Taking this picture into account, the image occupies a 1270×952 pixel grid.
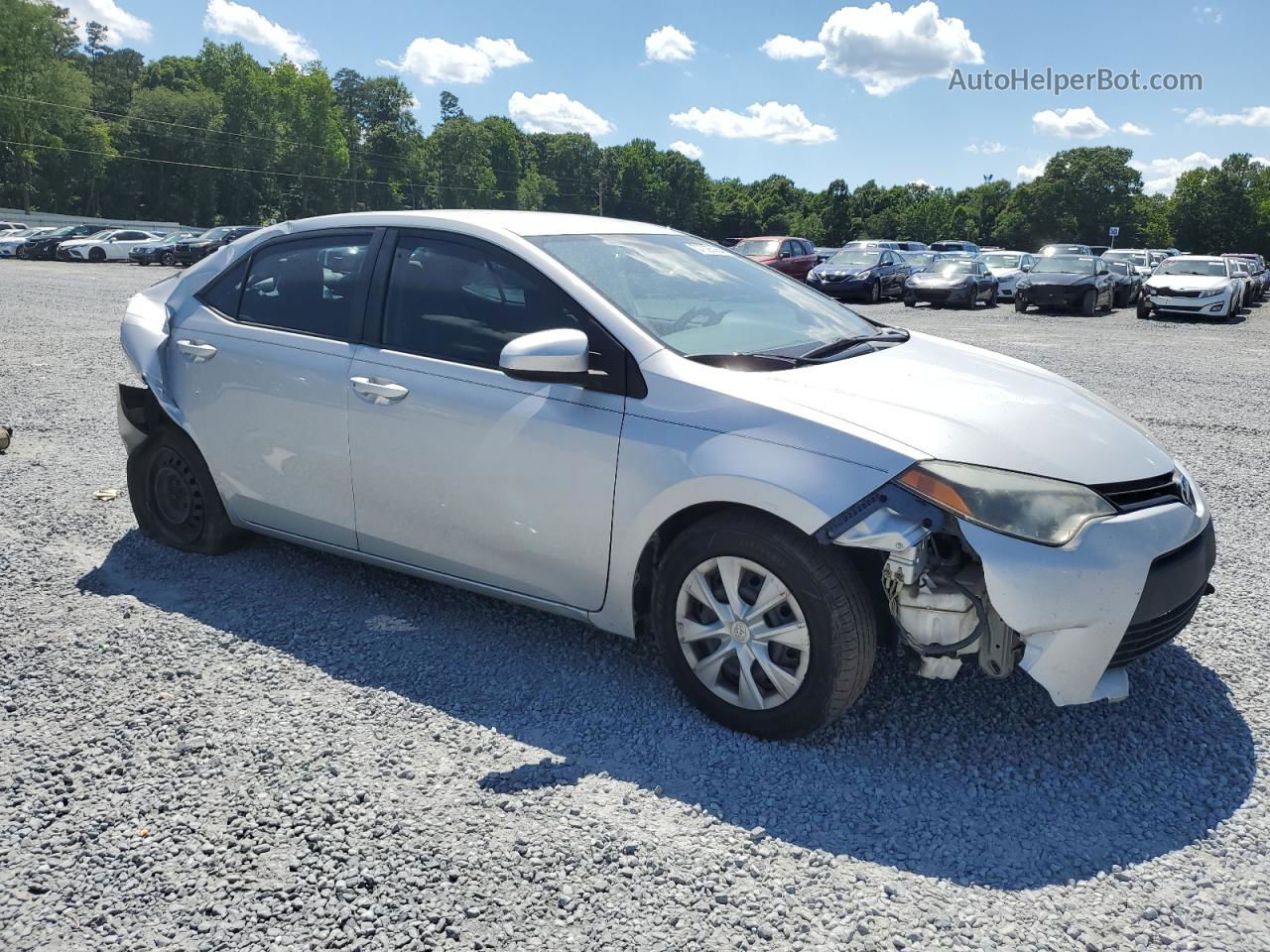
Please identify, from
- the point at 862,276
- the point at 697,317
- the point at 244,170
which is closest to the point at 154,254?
the point at 862,276

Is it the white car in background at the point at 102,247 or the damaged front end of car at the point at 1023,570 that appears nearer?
the damaged front end of car at the point at 1023,570

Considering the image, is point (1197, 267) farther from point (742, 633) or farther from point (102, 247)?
point (102, 247)

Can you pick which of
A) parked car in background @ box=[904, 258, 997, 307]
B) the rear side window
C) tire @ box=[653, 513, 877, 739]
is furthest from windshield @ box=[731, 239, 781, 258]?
tire @ box=[653, 513, 877, 739]

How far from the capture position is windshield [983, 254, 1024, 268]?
93.5 feet

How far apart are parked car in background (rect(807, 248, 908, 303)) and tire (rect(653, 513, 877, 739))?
21.7 meters

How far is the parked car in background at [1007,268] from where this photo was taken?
27125mm

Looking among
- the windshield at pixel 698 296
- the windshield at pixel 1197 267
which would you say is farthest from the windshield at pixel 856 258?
the windshield at pixel 698 296

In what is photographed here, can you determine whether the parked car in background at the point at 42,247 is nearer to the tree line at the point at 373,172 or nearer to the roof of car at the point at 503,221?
the tree line at the point at 373,172

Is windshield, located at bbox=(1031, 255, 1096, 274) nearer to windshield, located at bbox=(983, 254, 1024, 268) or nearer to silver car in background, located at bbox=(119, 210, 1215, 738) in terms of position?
windshield, located at bbox=(983, 254, 1024, 268)

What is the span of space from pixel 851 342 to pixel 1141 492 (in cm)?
123

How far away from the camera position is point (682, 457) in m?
3.11

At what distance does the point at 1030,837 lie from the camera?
271 centimetres

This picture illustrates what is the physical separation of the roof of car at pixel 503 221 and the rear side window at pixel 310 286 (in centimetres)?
10

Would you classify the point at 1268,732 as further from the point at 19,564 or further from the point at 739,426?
the point at 19,564
